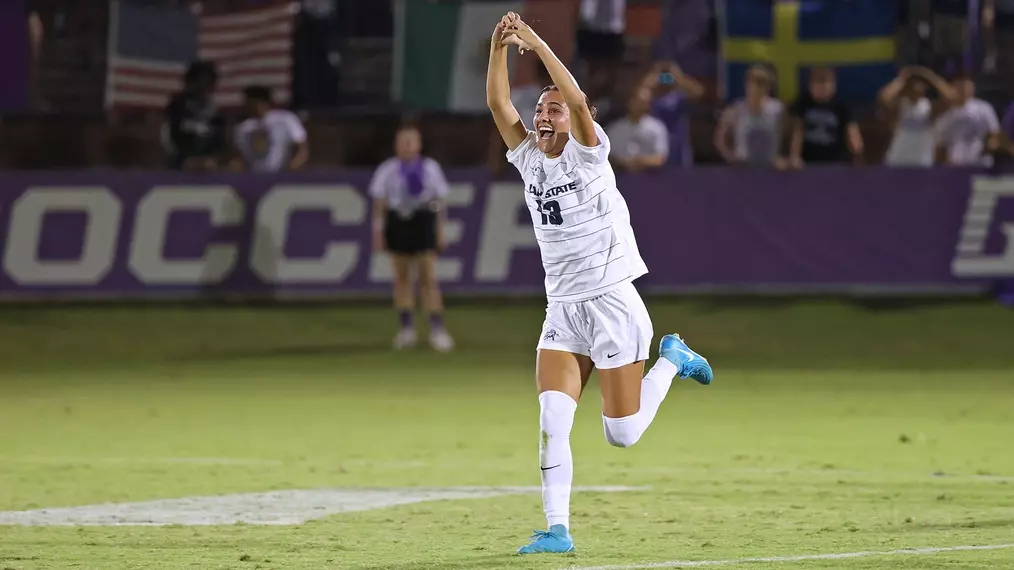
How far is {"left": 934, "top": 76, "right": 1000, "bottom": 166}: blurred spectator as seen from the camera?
22469 millimetres

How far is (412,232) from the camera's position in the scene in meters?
21.6

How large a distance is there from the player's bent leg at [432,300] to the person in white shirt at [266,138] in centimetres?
322

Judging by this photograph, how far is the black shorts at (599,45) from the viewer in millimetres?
26266

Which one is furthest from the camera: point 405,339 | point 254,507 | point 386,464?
point 405,339

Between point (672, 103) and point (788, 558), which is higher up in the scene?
point (672, 103)

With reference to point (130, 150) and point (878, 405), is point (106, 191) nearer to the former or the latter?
point (130, 150)

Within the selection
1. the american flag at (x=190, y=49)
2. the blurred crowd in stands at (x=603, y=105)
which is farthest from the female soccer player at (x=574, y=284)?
the american flag at (x=190, y=49)

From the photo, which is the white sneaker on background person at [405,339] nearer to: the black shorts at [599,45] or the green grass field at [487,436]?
the green grass field at [487,436]

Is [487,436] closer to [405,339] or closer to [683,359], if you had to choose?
→ [683,359]

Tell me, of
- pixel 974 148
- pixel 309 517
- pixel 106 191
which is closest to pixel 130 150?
pixel 106 191

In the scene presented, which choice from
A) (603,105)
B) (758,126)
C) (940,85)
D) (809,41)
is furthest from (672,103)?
(940,85)

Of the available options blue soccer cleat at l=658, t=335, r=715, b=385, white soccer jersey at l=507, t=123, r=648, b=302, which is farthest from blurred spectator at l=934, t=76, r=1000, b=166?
white soccer jersey at l=507, t=123, r=648, b=302

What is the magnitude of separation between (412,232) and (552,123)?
1280 cm

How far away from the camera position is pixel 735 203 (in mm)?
22594
